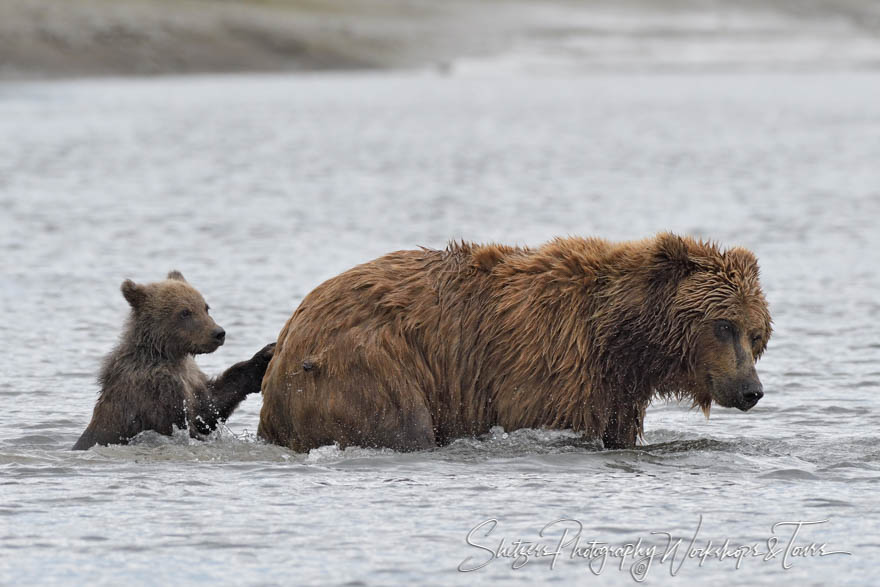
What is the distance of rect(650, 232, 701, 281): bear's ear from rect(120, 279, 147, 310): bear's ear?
3109 mm

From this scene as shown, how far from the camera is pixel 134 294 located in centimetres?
866

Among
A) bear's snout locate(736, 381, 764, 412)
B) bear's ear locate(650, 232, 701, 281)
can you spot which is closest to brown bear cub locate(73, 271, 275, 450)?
bear's ear locate(650, 232, 701, 281)

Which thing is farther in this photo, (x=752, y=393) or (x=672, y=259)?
(x=672, y=259)

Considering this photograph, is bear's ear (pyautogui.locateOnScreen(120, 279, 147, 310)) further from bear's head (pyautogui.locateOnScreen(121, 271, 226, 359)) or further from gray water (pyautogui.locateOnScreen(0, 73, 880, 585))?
gray water (pyautogui.locateOnScreen(0, 73, 880, 585))

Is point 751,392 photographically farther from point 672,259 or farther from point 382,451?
point 382,451

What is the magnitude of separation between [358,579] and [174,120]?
3627cm

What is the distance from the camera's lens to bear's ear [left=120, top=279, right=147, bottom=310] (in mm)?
8602

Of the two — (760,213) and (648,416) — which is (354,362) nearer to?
(648,416)

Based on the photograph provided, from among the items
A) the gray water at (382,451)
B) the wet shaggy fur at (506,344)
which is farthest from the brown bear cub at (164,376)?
the wet shaggy fur at (506,344)

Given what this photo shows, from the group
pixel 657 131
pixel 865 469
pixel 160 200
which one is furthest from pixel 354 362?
pixel 657 131

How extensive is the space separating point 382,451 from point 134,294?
211 centimetres

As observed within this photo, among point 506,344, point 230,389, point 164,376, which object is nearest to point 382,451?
point 506,344

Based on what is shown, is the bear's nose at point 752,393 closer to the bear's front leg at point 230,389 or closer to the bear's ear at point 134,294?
the bear's front leg at point 230,389

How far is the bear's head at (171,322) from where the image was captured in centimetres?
848
